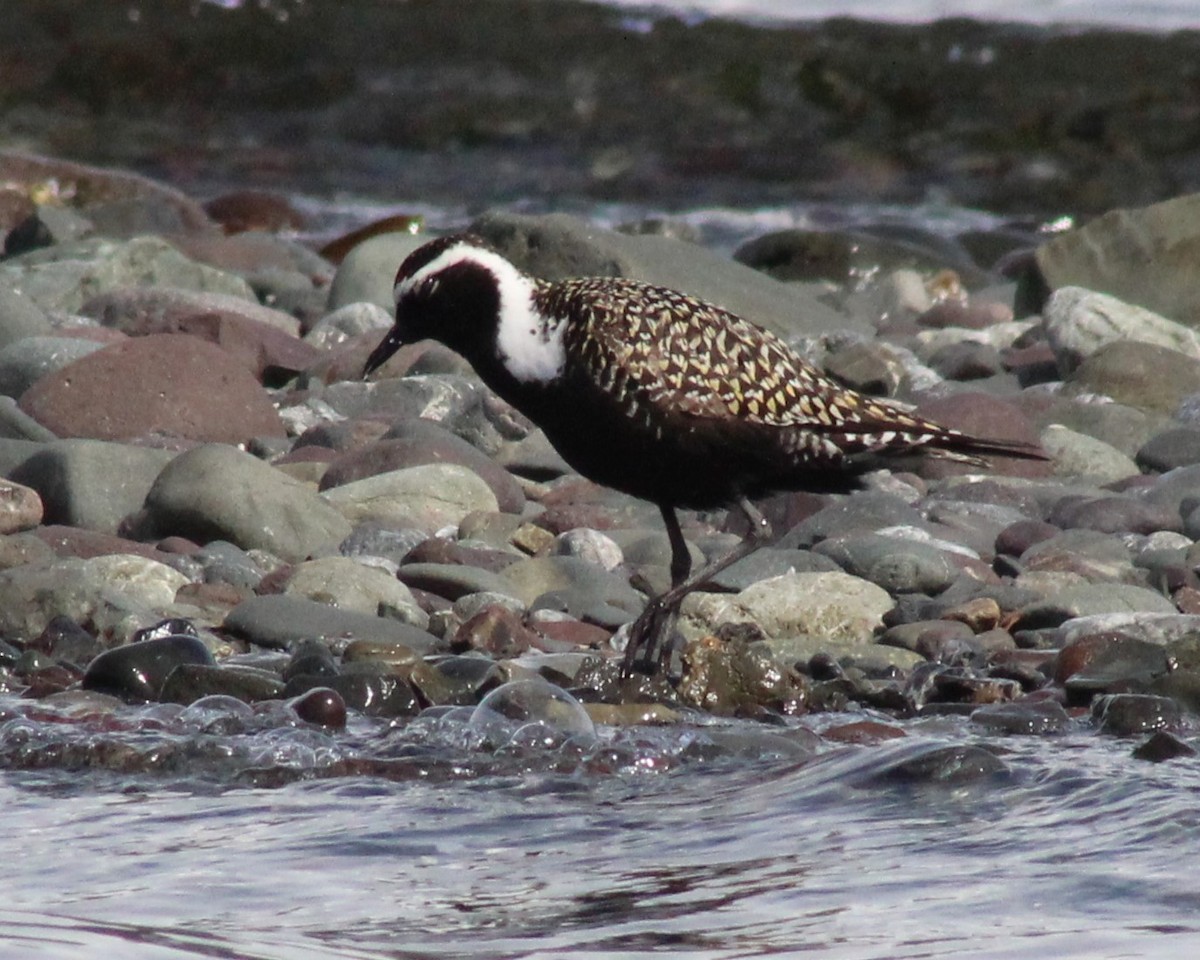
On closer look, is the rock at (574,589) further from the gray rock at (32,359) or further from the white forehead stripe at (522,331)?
the gray rock at (32,359)

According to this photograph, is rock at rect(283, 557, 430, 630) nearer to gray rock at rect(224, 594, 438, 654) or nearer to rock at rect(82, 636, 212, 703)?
gray rock at rect(224, 594, 438, 654)

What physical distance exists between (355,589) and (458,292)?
1.13 metres

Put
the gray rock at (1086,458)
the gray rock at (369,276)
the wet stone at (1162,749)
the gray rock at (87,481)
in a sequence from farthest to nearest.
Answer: the gray rock at (369,276)
the gray rock at (1086,458)
the gray rock at (87,481)
the wet stone at (1162,749)

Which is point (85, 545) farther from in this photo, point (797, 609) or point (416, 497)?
point (797, 609)

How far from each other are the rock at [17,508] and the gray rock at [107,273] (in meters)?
4.85

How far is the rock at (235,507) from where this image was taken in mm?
7691

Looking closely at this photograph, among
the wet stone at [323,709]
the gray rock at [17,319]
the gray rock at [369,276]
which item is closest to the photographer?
the wet stone at [323,709]

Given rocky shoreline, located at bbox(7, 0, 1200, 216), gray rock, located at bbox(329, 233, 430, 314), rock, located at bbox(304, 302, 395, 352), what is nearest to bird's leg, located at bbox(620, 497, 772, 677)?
rock, located at bbox(304, 302, 395, 352)

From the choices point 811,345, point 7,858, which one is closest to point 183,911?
point 7,858

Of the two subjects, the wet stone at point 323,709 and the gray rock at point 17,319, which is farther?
the gray rock at point 17,319

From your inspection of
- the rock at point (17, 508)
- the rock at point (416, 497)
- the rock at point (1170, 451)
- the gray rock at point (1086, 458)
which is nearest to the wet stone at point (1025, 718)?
the rock at point (416, 497)

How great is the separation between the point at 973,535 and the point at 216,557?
295cm

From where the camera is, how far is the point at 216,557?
7.48 m

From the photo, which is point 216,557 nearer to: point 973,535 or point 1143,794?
point 973,535
